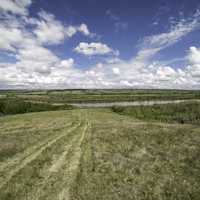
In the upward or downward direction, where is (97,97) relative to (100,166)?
downward

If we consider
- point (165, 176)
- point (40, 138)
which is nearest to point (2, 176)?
point (40, 138)

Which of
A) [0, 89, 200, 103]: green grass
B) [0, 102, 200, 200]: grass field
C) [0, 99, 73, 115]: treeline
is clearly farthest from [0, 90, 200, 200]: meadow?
[0, 89, 200, 103]: green grass

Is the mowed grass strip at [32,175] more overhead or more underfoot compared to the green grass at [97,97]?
more overhead

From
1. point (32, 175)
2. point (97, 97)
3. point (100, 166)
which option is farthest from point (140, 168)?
point (97, 97)

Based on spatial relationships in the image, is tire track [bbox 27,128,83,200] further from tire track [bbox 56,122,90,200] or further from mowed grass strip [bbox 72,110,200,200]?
mowed grass strip [bbox 72,110,200,200]

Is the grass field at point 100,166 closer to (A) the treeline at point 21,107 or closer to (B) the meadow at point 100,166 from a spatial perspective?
(B) the meadow at point 100,166

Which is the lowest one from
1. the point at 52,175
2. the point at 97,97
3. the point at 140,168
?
the point at 97,97

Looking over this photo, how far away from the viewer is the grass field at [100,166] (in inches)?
250

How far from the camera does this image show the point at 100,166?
329 inches

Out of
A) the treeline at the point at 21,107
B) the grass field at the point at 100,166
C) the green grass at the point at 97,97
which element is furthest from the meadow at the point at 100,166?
the green grass at the point at 97,97

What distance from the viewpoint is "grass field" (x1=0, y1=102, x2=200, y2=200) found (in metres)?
6.34

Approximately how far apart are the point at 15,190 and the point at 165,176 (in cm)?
560

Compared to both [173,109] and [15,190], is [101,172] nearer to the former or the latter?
[15,190]

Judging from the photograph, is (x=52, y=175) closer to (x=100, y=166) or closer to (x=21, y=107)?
(x=100, y=166)
